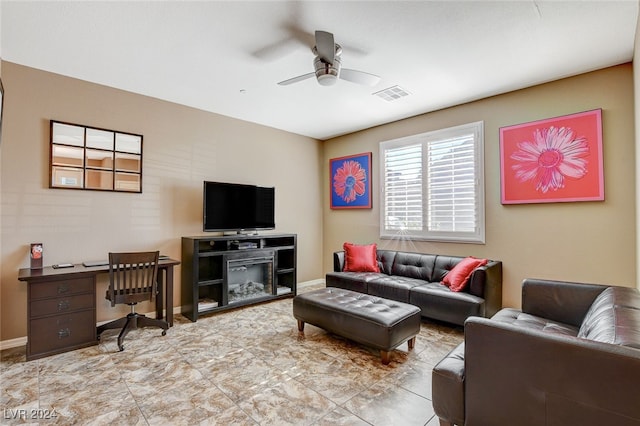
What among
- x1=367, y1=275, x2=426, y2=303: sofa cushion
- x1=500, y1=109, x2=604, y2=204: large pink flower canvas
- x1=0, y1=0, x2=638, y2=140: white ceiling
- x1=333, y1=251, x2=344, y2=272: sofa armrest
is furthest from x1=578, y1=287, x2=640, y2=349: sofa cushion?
x1=333, y1=251, x2=344, y2=272: sofa armrest

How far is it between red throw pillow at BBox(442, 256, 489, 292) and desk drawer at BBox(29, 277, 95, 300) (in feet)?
12.6

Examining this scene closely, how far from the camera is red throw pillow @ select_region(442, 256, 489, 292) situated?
3490mm

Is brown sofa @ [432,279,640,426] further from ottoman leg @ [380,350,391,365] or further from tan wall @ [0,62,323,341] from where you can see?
tan wall @ [0,62,323,341]

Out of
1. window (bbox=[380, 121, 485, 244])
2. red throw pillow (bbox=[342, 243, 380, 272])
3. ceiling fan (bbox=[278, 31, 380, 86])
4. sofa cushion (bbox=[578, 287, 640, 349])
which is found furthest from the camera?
red throw pillow (bbox=[342, 243, 380, 272])

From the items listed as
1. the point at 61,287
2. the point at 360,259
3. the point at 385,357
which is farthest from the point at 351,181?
the point at 61,287

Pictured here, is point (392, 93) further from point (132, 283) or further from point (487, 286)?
point (132, 283)

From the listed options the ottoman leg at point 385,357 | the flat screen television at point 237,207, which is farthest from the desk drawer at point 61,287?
the ottoman leg at point 385,357

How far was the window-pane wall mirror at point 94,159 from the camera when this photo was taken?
3258mm

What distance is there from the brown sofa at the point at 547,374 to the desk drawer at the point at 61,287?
3.22 meters

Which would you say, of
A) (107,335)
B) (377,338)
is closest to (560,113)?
(377,338)

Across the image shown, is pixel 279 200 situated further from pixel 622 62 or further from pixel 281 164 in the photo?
pixel 622 62

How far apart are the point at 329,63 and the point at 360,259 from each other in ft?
9.33

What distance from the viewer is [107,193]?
140 inches

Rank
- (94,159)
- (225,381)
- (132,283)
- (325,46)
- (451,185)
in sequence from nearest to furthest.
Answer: (225,381), (325,46), (132,283), (94,159), (451,185)
